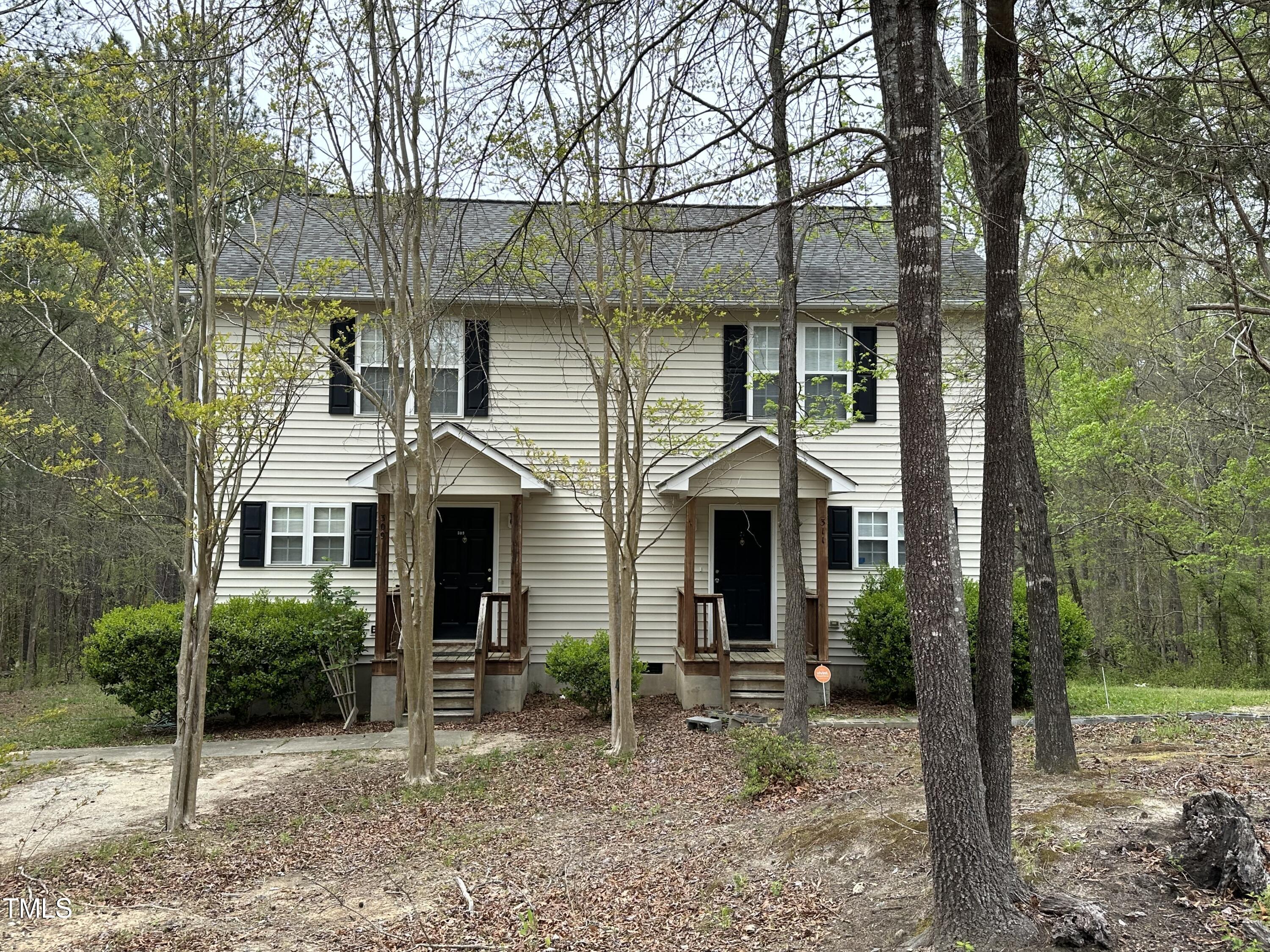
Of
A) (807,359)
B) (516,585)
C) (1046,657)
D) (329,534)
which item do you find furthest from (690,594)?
(1046,657)

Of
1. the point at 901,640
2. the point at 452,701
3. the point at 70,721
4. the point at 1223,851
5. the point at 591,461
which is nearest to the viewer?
the point at 1223,851

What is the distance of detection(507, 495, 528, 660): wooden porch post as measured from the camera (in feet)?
38.4

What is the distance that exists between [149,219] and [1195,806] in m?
13.0

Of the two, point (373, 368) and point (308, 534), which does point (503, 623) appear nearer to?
point (308, 534)

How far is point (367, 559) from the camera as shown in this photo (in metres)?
12.6

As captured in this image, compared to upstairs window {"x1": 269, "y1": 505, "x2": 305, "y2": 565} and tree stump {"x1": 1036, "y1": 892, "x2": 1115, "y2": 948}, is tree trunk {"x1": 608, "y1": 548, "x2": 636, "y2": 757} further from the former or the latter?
tree stump {"x1": 1036, "y1": 892, "x2": 1115, "y2": 948}

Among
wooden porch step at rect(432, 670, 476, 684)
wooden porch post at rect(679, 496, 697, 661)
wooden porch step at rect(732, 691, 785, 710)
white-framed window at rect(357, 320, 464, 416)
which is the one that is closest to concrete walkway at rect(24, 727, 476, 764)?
wooden porch step at rect(432, 670, 476, 684)

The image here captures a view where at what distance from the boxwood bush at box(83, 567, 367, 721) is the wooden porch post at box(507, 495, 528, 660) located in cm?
205

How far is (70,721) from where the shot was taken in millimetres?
12602

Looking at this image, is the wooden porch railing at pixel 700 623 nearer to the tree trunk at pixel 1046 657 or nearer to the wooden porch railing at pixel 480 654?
the wooden porch railing at pixel 480 654

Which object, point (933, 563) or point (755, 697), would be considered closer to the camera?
point (933, 563)

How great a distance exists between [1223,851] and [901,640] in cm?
738

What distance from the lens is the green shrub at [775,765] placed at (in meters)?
7.32

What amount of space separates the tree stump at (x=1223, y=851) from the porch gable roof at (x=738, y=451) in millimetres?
7495
